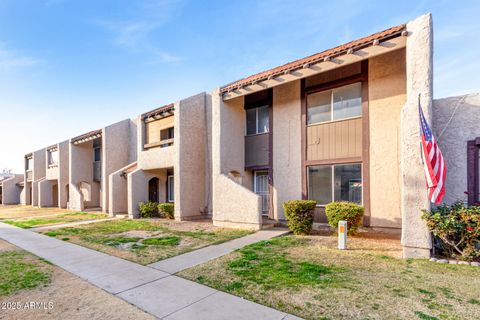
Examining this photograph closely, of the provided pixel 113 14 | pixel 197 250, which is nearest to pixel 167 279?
pixel 197 250

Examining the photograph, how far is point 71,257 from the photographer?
745 centimetres

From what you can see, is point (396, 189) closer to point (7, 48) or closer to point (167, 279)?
point (167, 279)

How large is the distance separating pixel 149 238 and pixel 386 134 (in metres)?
9.94

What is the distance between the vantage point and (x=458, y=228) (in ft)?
20.0

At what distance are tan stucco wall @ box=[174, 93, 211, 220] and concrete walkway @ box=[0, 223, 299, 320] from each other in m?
6.59

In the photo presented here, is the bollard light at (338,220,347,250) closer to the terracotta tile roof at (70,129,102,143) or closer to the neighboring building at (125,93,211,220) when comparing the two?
the neighboring building at (125,93,211,220)

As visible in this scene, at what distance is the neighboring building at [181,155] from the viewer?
47.0ft

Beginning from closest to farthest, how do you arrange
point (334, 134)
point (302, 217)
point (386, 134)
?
1. point (386, 134)
2. point (302, 217)
3. point (334, 134)

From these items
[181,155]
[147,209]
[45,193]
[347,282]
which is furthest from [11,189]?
[347,282]

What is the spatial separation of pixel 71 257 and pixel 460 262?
1026 cm

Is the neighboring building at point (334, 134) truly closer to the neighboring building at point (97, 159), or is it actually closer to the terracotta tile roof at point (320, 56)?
the terracotta tile roof at point (320, 56)

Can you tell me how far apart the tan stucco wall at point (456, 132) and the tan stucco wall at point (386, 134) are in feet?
5.43

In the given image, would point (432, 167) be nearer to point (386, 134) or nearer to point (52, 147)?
point (386, 134)

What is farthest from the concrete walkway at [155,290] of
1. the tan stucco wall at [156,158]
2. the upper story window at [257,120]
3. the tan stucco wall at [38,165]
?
the tan stucco wall at [38,165]
